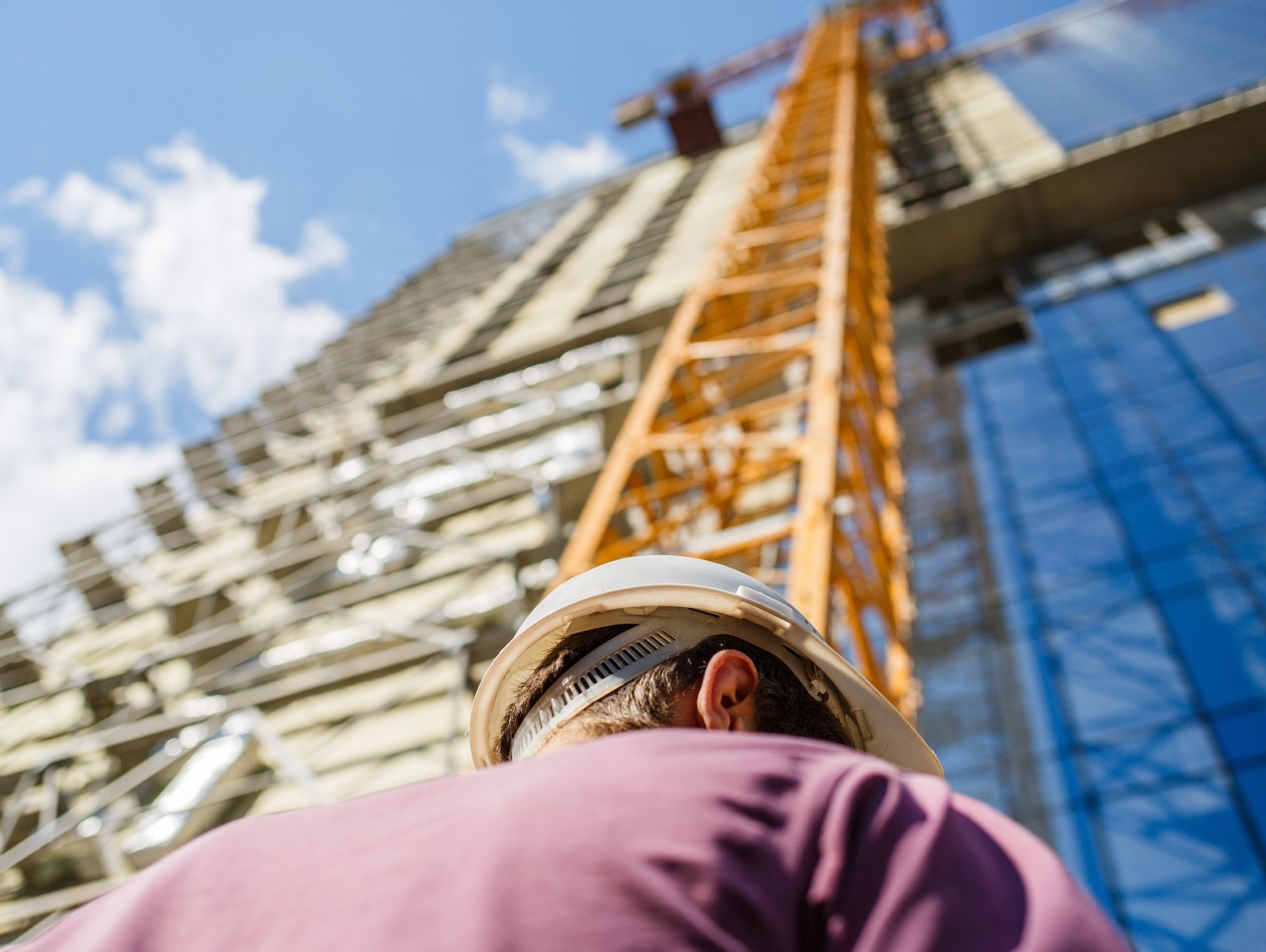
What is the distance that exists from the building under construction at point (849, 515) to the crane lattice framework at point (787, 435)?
6 cm

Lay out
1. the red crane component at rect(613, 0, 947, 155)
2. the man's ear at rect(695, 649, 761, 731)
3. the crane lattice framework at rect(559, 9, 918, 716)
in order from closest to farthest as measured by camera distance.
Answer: the man's ear at rect(695, 649, 761, 731) → the crane lattice framework at rect(559, 9, 918, 716) → the red crane component at rect(613, 0, 947, 155)

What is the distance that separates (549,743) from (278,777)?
7912 millimetres

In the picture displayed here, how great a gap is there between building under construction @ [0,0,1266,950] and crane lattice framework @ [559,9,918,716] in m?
0.06

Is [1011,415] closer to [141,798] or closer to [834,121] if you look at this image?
[141,798]

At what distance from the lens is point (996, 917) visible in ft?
3.59

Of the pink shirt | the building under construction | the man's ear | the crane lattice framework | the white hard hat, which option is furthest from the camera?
the building under construction

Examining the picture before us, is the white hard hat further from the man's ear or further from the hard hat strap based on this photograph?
the man's ear

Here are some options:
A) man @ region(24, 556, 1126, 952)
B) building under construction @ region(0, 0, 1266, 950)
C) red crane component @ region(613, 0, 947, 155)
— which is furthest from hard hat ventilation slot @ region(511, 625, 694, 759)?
red crane component @ region(613, 0, 947, 155)

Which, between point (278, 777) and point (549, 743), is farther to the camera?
point (278, 777)

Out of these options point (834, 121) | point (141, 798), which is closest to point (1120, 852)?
point (141, 798)

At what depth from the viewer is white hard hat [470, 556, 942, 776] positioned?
1.79 metres

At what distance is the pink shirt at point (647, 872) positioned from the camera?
1065mm

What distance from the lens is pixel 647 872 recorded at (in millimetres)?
1075

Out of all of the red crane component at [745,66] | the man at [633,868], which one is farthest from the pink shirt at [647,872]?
the red crane component at [745,66]
